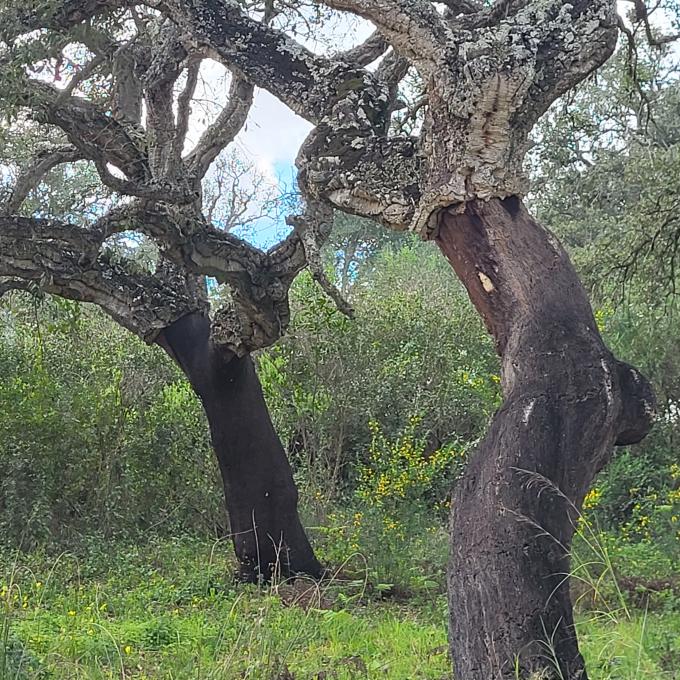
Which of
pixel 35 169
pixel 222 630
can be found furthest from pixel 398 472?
pixel 222 630

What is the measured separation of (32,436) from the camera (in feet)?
29.3

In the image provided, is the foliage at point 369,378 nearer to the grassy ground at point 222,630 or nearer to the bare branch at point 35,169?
the grassy ground at point 222,630

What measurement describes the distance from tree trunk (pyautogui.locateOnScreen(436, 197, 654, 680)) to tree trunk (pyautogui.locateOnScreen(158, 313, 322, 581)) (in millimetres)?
3006

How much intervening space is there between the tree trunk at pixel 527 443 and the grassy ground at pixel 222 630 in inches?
12.3

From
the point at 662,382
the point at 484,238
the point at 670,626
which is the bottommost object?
the point at 670,626

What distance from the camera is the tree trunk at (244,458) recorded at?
6914 mm

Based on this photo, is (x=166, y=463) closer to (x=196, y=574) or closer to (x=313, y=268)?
(x=196, y=574)

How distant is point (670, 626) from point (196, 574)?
11.6 ft

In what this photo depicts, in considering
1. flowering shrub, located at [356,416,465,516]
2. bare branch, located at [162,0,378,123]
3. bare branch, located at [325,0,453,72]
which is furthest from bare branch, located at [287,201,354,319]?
flowering shrub, located at [356,416,465,516]

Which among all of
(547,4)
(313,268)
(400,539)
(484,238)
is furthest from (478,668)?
(400,539)

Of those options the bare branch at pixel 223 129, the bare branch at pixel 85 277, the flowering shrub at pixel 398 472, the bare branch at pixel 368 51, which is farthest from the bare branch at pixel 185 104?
the flowering shrub at pixel 398 472

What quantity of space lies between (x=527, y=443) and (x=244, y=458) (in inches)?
146

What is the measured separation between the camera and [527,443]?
3.54 meters

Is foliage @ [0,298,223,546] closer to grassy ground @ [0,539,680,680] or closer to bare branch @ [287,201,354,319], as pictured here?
grassy ground @ [0,539,680,680]
